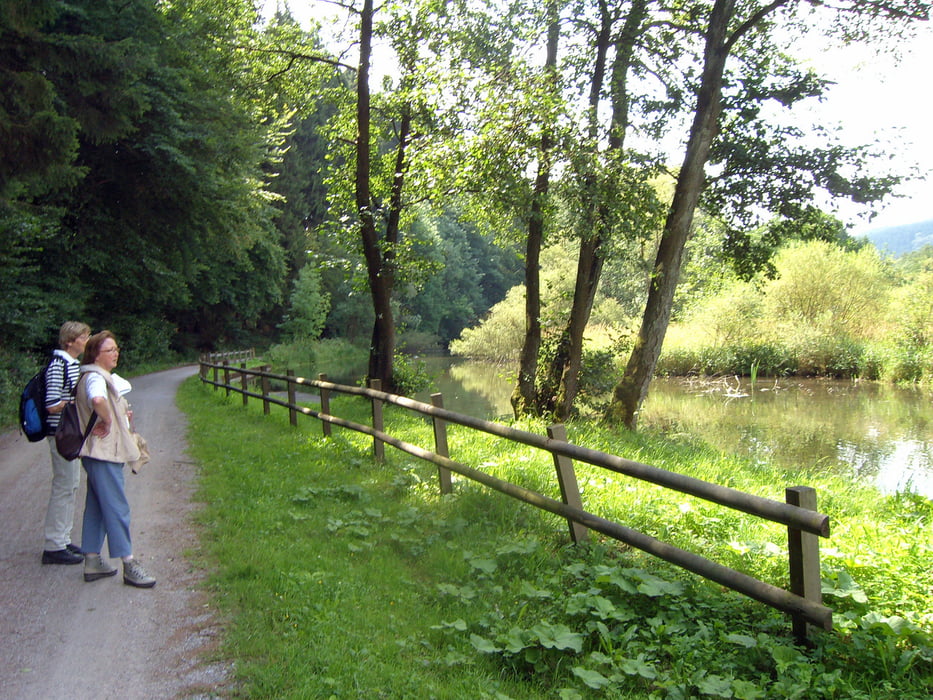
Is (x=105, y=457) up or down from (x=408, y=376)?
up

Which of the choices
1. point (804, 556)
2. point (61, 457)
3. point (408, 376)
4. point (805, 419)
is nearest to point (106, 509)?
point (61, 457)

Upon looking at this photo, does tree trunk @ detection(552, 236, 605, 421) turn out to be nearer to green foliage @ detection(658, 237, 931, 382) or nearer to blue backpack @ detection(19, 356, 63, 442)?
blue backpack @ detection(19, 356, 63, 442)

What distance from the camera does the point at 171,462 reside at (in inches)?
377

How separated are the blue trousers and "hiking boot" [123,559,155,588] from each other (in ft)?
0.32

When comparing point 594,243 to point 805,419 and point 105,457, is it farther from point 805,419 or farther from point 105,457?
point 105,457

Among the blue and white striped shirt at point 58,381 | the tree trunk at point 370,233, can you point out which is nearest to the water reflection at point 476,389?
the tree trunk at point 370,233

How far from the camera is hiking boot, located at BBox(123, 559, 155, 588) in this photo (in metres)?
5.02

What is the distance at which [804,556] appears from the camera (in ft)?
11.3

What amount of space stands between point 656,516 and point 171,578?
3.79 metres

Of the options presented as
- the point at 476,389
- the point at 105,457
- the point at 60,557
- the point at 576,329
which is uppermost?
the point at 576,329

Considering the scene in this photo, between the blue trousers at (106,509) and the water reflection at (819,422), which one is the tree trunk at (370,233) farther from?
the blue trousers at (106,509)

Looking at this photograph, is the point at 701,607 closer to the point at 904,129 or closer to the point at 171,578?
the point at 171,578

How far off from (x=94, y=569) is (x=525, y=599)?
10.2 feet

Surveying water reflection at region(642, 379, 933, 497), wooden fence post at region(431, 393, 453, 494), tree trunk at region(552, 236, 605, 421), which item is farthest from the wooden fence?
tree trunk at region(552, 236, 605, 421)
